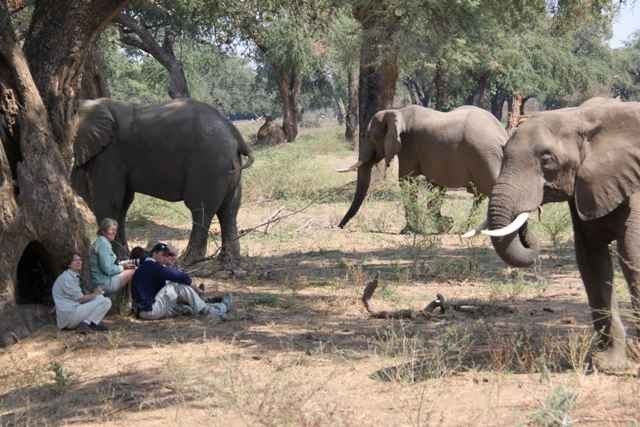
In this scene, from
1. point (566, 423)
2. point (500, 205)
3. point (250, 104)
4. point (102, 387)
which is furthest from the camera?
point (250, 104)

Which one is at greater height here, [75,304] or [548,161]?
[548,161]

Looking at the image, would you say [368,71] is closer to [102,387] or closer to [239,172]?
[239,172]

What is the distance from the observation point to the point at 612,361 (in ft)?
20.6

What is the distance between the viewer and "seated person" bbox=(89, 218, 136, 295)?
8680 mm

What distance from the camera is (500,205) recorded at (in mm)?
5840

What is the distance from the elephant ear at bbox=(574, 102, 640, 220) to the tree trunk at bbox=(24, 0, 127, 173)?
4729 mm

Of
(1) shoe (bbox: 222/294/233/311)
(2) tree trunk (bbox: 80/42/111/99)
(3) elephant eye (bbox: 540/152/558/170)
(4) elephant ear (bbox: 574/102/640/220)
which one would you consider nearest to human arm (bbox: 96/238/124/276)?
(1) shoe (bbox: 222/294/233/311)

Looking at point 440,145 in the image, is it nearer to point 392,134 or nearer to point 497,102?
point 392,134

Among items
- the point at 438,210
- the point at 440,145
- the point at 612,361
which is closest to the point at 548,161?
the point at 612,361

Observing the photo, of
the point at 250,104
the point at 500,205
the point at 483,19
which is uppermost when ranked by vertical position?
the point at 483,19

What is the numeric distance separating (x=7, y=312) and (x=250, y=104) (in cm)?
9033

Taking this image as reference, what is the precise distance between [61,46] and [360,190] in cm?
727

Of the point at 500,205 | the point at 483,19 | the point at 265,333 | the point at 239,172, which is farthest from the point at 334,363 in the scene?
the point at 483,19

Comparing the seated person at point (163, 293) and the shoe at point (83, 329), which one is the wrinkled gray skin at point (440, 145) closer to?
the seated person at point (163, 293)
